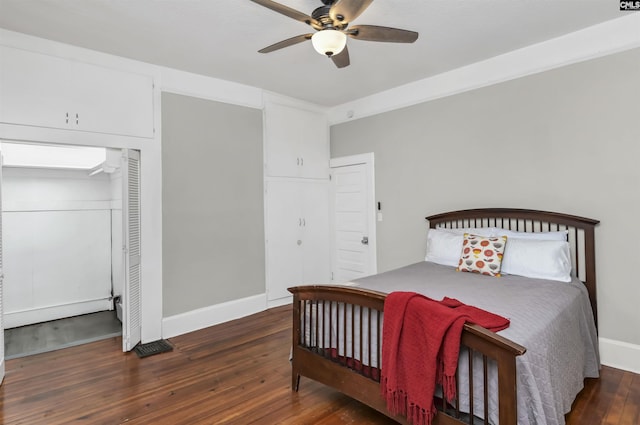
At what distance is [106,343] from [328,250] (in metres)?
2.98

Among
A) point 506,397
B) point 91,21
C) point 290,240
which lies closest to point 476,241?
point 506,397

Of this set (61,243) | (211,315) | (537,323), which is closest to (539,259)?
(537,323)

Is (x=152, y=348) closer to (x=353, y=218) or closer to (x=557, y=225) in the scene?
(x=353, y=218)

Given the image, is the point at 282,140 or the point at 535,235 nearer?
the point at 535,235

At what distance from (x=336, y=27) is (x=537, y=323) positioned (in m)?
2.17

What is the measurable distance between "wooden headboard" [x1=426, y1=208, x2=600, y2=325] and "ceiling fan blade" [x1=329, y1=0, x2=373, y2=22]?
7.87ft

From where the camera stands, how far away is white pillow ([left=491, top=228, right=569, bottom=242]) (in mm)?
2980

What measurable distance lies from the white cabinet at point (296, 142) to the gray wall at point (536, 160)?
970 millimetres

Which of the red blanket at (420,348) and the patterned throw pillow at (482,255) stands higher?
the patterned throw pillow at (482,255)

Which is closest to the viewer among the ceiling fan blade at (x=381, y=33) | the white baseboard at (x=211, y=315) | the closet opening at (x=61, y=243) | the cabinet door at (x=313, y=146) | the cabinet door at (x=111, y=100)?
the ceiling fan blade at (x=381, y=33)

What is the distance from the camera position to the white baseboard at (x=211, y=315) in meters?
3.69

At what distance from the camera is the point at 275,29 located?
2887 mm

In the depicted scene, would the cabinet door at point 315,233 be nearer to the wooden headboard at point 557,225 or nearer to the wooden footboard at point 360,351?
Result: the wooden headboard at point 557,225

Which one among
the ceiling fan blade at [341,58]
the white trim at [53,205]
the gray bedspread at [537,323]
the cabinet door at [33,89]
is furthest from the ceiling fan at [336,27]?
the white trim at [53,205]
